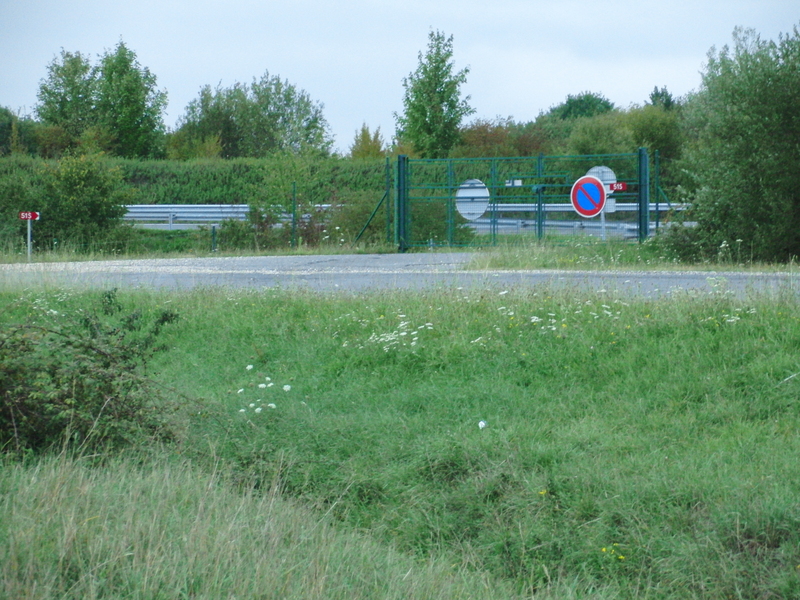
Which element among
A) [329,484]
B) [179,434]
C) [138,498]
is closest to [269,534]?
[138,498]

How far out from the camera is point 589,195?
52.8ft

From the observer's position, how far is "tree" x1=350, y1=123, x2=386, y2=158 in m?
47.3

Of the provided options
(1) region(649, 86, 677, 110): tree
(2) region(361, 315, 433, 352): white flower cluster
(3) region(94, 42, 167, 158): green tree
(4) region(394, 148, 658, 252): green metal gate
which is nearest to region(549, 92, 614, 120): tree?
(1) region(649, 86, 677, 110): tree

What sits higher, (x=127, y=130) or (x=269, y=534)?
(x=127, y=130)

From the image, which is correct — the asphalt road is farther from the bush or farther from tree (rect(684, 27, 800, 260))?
the bush

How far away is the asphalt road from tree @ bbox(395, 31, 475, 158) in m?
15.3

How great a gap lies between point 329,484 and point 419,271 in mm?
9185

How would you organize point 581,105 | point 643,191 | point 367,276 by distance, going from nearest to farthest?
point 367,276 < point 643,191 < point 581,105

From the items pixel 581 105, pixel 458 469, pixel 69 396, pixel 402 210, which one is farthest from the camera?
pixel 581 105

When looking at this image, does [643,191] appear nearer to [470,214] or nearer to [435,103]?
[470,214]

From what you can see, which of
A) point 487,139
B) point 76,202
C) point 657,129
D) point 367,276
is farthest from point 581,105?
point 367,276

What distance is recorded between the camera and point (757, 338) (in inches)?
285

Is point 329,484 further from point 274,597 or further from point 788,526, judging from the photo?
point 788,526

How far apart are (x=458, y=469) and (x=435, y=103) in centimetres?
2883
